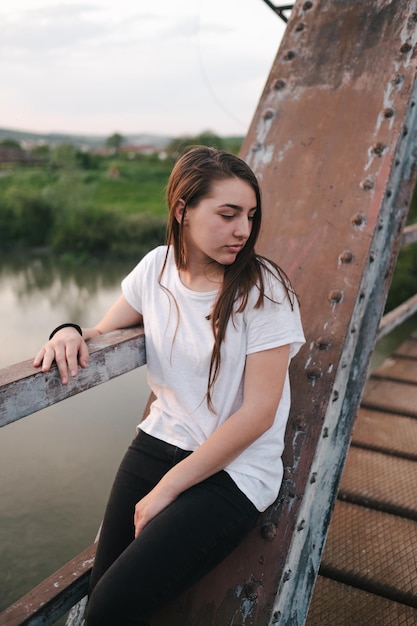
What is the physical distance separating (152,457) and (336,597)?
0.90 metres

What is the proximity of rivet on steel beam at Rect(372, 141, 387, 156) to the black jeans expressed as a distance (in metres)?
1.02

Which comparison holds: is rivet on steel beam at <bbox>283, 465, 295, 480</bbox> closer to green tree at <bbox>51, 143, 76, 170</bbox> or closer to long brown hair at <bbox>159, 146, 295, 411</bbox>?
long brown hair at <bbox>159, 146, 295, 411</bbox>

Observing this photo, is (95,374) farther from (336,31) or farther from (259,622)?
(336,31)

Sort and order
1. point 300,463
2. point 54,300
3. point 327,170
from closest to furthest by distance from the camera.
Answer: point 300,463 → point 327,170 → point 54,300

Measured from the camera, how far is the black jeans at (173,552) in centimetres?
121

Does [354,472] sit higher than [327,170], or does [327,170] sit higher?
[327,170]

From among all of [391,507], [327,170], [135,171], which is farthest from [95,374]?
[135,171]

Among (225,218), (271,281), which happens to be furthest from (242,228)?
(271,281)

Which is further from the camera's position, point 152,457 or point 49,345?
point 152,457

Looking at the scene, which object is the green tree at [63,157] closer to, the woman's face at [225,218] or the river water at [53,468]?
the river water at [53,468]

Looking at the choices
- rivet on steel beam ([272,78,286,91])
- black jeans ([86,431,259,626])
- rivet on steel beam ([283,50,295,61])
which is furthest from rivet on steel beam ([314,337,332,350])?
rivet on steel beam ([283,50,295,61])

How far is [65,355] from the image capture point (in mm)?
1192

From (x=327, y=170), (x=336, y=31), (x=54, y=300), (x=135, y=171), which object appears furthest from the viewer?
(x=135, y=171)

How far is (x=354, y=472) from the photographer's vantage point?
265 centimetres
